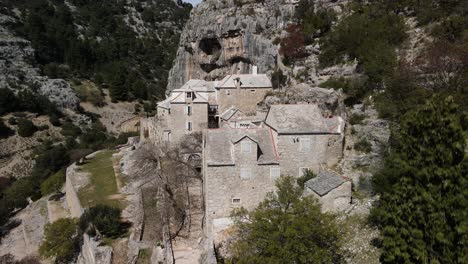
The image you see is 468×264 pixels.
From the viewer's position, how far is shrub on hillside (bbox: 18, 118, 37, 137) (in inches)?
2766

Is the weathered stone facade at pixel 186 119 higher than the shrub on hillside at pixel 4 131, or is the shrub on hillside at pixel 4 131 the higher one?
the weathered stone facade at pixel 186 119

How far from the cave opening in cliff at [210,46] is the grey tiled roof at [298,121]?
131ft

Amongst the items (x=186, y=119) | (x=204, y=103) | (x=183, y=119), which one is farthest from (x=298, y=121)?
(x=183, y=119)

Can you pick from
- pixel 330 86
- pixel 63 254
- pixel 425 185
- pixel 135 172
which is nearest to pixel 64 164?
pixel 135 172

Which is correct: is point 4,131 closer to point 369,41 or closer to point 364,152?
point 369,41

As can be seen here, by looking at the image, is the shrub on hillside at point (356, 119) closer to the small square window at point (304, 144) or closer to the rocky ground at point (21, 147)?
the small square window at point (304, 144)

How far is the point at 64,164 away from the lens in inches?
2371

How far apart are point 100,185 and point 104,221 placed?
1316 cm

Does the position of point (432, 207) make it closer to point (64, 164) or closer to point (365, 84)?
point (365, 84)

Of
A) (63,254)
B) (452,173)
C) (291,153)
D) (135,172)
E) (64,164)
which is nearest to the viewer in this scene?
(452,173)

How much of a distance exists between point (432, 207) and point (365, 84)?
21485 millimetres

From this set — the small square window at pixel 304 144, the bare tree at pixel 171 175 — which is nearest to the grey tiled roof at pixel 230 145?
the small square window at pixel 304 144

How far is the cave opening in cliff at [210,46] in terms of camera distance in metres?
63.4

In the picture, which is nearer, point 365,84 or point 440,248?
point 440,248
